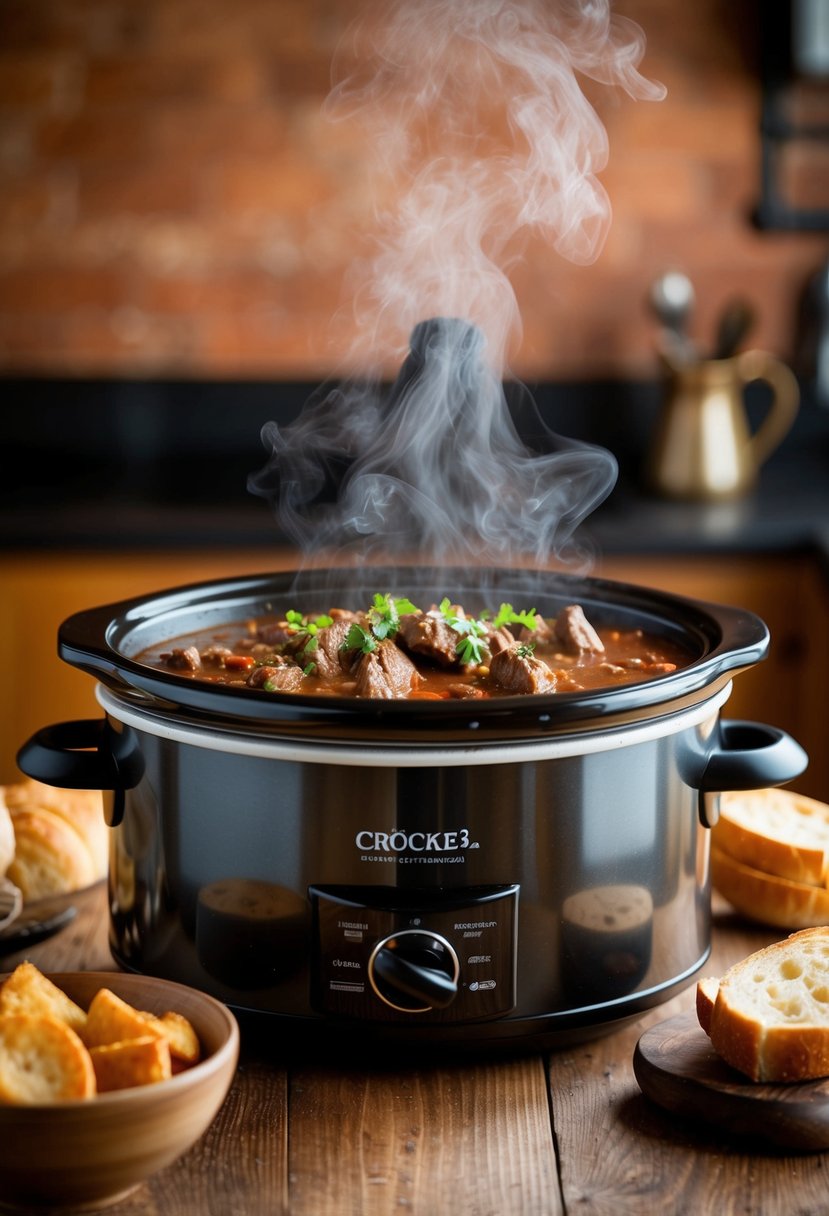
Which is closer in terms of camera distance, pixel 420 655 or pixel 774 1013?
pixel 774 1013

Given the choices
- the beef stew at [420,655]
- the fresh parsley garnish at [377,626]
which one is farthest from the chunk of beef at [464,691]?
the fresh parsley garnish at [377,626]

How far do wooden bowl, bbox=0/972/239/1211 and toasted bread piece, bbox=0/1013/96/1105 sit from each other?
1.2 inches

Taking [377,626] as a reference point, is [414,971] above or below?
below

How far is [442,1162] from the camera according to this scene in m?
1.29

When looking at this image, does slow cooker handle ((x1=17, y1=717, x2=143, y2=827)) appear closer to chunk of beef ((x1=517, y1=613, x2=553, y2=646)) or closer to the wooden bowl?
the wooden bowl

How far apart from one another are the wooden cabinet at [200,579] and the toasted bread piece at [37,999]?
2.25 m

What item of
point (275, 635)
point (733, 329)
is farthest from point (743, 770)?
point (733, 329)

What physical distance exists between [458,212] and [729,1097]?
2.73 m

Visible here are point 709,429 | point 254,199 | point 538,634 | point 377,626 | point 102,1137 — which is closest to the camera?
point 102,1137

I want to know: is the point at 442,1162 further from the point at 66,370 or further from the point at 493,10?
the point at 66,370

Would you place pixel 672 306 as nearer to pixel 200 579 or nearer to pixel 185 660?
pixel 200 579

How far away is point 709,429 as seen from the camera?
3.99 meters

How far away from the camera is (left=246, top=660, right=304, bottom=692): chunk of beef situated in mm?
1630

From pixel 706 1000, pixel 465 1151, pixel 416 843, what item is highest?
pixel 416 843
